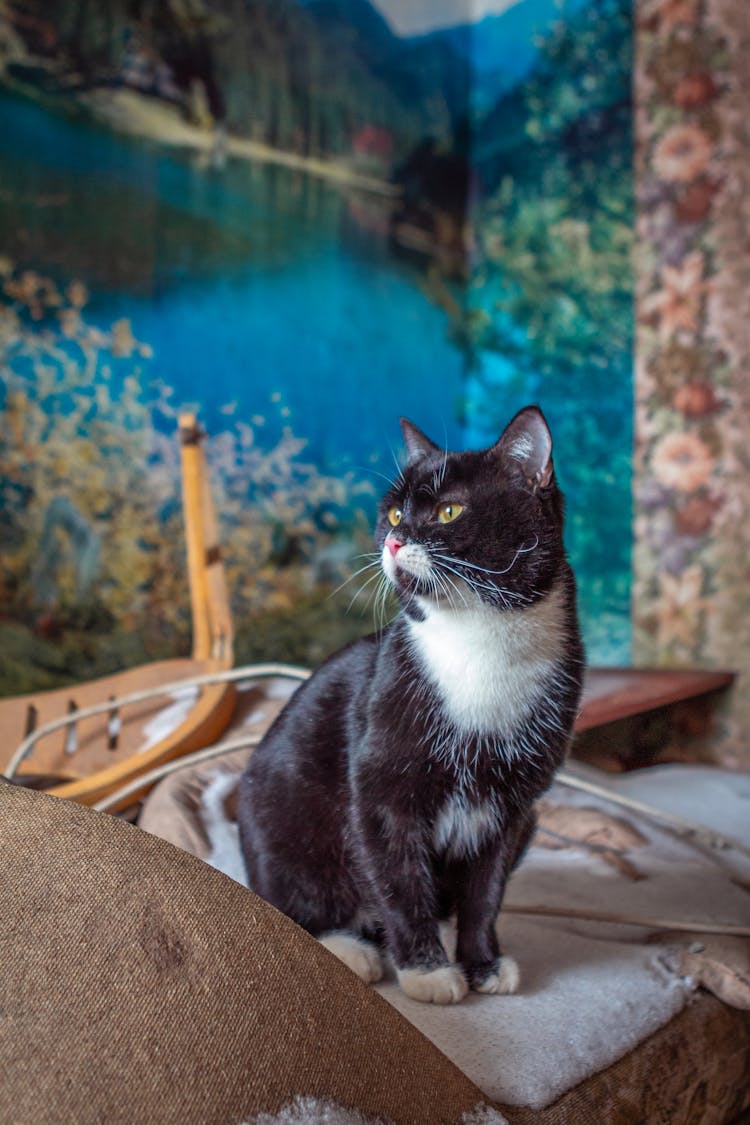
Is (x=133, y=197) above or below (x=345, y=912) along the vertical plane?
above

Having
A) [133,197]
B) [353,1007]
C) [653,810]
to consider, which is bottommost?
[653,810]

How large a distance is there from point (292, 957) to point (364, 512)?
2880 mm

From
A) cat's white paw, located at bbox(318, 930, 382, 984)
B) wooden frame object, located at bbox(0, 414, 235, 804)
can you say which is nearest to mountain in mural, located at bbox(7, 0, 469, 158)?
wooden frame object, located at bbox(0, 414, 235, 804)

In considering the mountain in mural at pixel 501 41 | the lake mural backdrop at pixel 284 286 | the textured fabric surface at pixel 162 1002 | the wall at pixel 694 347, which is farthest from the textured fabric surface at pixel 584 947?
the mountain in mural at pixel 501 41

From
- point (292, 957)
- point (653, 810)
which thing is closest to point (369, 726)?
point (292, 957)

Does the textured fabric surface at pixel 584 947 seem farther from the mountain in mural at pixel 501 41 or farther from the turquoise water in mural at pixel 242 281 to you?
the mountain in mural at pixel 501 41

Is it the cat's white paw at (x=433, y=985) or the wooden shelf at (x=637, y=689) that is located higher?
the cat's white paw at (x=433, y=985)

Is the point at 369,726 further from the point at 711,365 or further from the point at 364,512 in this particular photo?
the point at 364,512

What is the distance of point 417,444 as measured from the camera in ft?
3.33

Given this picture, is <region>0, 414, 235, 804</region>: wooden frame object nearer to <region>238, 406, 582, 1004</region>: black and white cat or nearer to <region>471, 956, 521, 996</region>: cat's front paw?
<region>238, 406, 582, 1004</region>: black and white cat

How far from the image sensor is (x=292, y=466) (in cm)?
335

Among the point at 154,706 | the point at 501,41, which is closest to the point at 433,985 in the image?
the point at 154,706

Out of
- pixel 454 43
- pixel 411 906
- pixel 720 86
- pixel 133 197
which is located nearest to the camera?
pixel 411 906

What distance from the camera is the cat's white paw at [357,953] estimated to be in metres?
0.91
